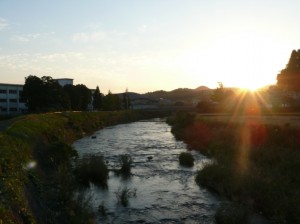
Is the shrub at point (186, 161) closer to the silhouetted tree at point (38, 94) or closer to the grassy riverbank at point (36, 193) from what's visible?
the grassy riverbank at point (36, 193)

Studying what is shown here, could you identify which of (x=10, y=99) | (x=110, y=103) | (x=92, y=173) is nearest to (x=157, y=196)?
(x=92, y=173)

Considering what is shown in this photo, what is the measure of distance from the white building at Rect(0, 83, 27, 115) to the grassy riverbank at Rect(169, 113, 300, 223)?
115 metres

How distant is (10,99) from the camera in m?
146

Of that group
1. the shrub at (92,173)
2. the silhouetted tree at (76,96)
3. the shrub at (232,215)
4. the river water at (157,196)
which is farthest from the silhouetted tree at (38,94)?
the shrub at (232,215)

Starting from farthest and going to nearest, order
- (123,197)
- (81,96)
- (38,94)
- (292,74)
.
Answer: (81,96) < (38,94) < (292,74) < (123,197)

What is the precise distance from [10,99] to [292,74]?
10026 centimetres

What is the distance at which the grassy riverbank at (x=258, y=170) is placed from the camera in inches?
744

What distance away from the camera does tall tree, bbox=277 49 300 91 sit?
99188mm

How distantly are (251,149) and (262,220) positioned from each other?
50.6ft

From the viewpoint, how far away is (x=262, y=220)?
59.9 feet

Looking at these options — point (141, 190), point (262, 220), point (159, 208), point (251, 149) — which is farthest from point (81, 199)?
point (251, 149)

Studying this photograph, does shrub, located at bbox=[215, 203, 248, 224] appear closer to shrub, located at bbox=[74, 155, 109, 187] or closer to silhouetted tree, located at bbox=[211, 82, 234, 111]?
shrub, located at bbox=[74, 155, 109, 187]

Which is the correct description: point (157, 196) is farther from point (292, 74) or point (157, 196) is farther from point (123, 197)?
point (292, 74)

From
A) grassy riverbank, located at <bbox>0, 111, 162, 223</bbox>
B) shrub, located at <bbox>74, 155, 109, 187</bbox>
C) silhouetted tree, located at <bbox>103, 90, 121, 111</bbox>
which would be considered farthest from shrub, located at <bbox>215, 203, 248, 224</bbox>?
silhouetted tree, located at <bbox>103, 90, 121, 111</bbox>
